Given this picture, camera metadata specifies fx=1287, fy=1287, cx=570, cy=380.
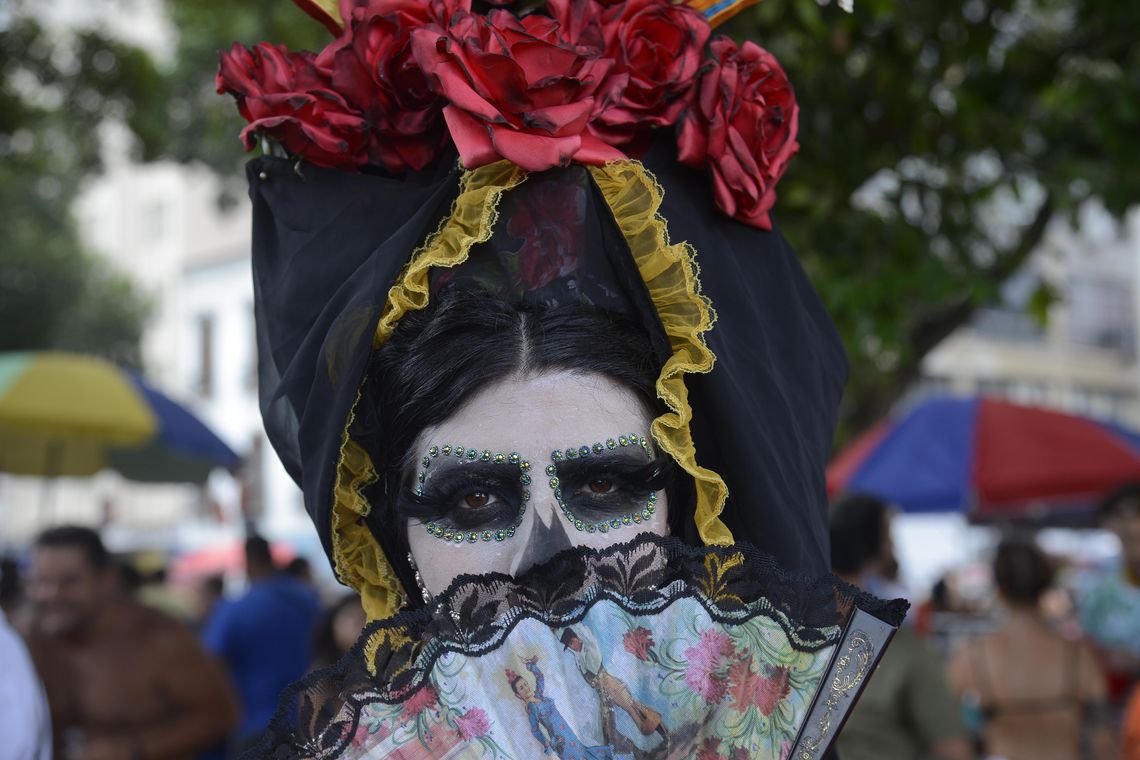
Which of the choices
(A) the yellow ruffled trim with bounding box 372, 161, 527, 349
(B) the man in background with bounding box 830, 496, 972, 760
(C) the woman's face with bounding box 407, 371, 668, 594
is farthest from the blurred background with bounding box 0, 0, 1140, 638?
(C) the woman's face with bounding box 407, 371, 668, 594

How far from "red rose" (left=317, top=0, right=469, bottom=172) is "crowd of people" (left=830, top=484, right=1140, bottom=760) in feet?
9.60

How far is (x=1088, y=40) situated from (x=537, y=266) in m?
3.85

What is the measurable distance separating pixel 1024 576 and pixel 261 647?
4064mm

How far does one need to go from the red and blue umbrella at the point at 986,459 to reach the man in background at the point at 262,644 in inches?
122

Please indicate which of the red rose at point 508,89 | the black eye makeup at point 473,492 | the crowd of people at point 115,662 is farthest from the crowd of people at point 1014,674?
the red rose at point 508,89

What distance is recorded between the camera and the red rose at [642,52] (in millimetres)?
2160

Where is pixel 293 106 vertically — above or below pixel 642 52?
below

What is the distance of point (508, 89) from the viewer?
2.00 meters

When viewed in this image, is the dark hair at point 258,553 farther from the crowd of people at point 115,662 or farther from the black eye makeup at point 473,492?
the black eye makeup at point 473,492

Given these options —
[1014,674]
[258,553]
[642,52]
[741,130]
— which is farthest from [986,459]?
[642,52]

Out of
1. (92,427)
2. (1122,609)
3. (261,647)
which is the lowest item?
(261,647)

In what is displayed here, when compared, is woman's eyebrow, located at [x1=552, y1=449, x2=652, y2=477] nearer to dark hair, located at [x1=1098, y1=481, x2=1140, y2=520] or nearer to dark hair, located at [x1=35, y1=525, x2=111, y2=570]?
dark hair, located at [x1=35, y1=525, x2=111, y2=570]

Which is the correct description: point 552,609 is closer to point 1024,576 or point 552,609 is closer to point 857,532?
point 857,532

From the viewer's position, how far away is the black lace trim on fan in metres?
1.62
